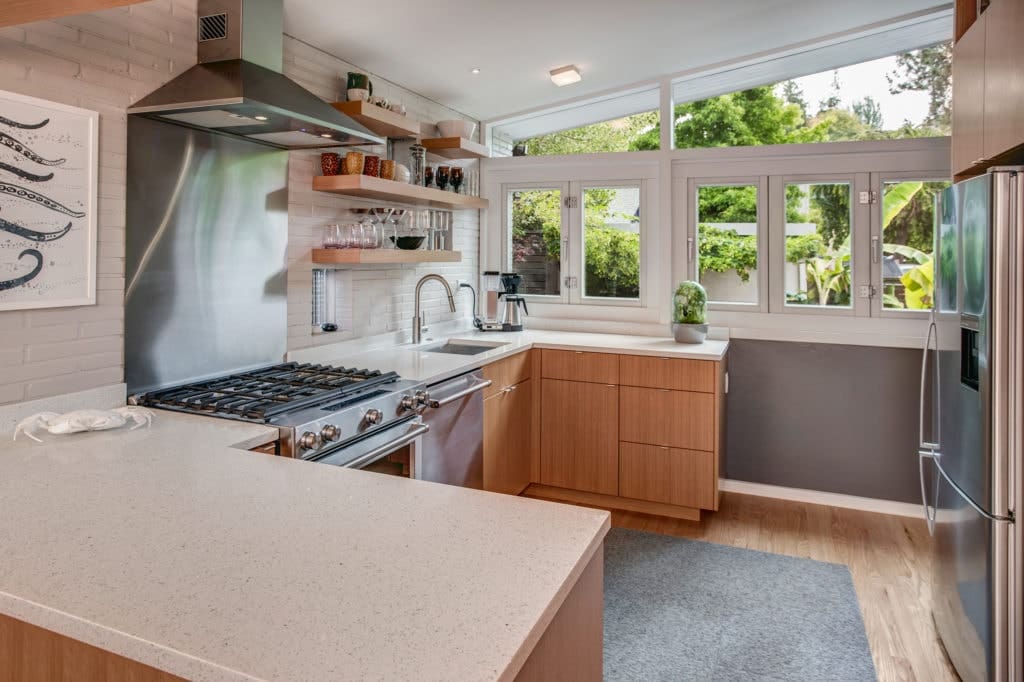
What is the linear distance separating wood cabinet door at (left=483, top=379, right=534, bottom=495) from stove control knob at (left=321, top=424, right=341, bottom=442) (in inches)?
52.7

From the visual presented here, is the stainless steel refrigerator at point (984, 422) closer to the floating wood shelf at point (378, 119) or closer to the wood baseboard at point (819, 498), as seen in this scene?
the wood baseboard at point (819, 498)

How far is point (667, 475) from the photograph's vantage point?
3836 millimetres

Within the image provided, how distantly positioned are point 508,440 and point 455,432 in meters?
0.76

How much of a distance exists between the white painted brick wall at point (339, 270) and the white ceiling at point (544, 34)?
0.30 ft

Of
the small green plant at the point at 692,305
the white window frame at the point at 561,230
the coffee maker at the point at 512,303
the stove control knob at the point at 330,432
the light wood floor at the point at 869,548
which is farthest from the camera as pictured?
the white window frame at the point at 561,230

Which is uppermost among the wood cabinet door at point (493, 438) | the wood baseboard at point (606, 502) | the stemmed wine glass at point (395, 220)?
the stemmed wine glass at point (395, 220)

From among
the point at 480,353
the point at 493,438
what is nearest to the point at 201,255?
the point at 480,353

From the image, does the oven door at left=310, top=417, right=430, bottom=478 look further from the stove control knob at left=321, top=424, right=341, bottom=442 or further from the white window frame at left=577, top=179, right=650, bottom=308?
the white window frame at left=577, top=179, right=650, bottom=308

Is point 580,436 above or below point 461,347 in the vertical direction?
below

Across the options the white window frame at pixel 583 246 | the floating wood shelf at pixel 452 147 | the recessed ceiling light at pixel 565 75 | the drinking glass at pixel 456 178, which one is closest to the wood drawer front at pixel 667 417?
the white window frame at pixel 583 246

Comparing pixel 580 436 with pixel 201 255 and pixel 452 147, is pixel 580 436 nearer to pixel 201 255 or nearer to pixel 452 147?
pixel 452 147

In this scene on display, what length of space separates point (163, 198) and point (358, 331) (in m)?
1.32

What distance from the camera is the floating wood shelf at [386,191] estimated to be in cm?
313

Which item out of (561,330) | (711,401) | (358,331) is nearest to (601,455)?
(711,401)
